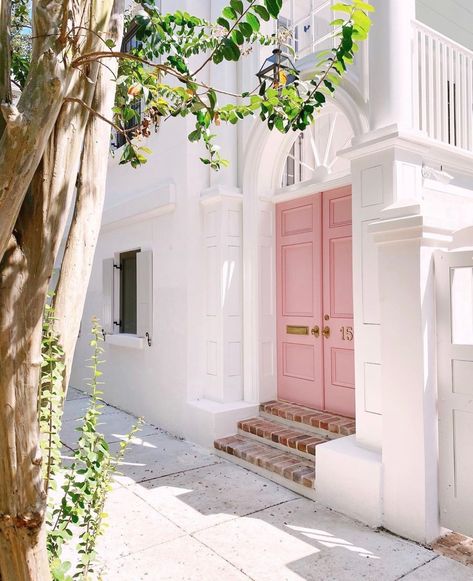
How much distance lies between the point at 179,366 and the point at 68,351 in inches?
154

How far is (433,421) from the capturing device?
3.13 meters

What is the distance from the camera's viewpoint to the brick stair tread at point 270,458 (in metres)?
3.97

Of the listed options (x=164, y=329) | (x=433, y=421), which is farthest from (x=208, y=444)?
(x=433, y=421)

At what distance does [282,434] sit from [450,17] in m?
6.17

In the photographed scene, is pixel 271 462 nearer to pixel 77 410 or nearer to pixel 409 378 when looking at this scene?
pixel 409 378

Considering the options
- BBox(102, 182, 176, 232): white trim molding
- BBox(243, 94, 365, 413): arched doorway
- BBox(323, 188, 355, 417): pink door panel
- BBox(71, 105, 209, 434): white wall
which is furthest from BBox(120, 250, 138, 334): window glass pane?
BBox(323, 188, 355, 417): pink door panel

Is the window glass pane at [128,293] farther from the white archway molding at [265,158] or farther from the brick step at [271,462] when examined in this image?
the brick step at [271,462]

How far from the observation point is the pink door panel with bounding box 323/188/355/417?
15.0ft

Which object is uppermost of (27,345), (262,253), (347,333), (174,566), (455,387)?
(262,253)

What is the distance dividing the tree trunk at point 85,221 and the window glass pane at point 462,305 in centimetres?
241

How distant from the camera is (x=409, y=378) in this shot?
10.4 feet

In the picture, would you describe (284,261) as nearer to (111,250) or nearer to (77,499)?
(111,250)

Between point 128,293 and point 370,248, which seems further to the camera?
point 128,293

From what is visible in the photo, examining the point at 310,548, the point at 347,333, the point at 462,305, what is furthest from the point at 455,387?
the point at 347,333
